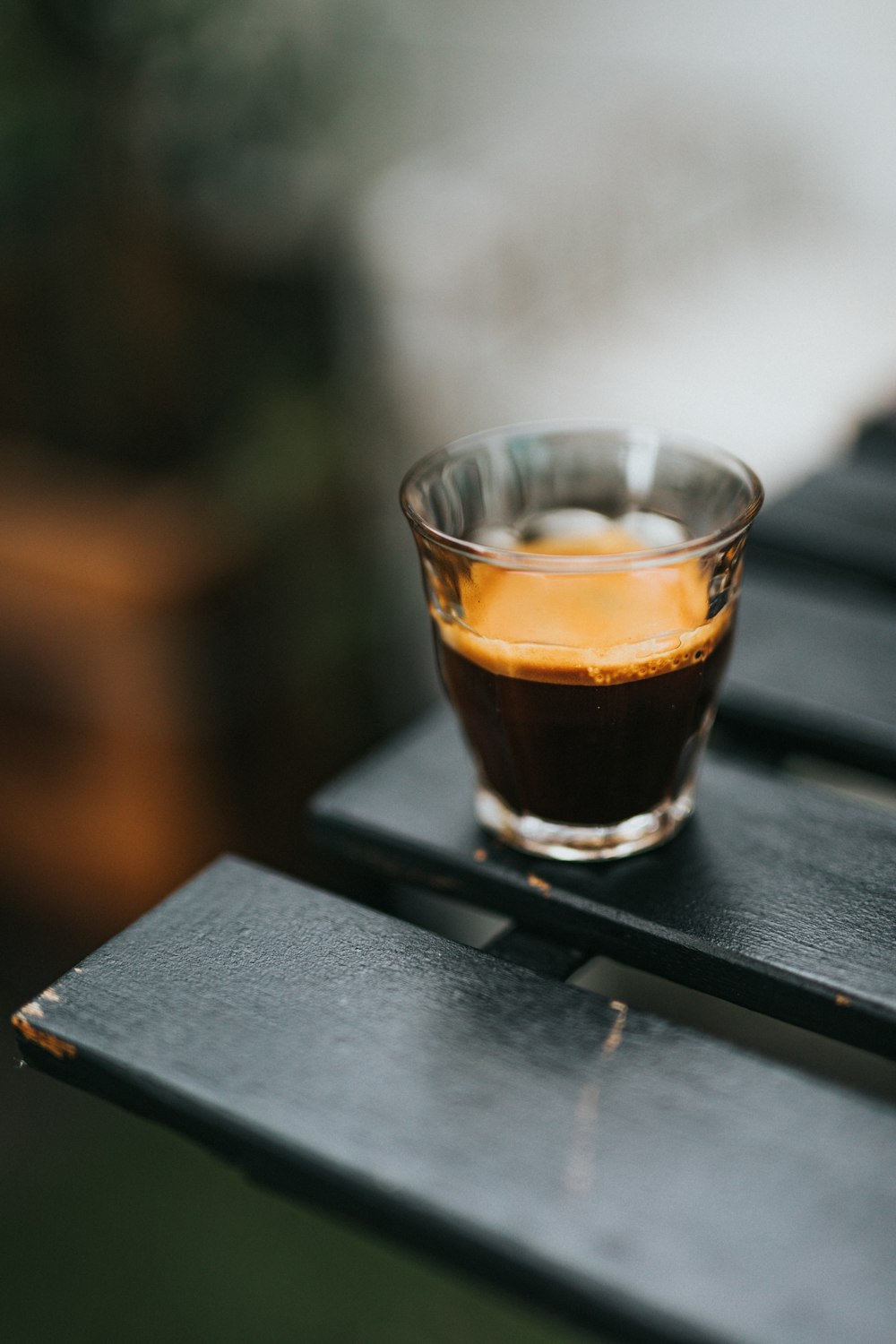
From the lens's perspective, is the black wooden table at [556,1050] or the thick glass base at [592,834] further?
the thick glass base at [592,834]

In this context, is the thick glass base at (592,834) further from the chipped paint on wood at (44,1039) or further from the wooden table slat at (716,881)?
the chipped paint on wood at (44,1039)

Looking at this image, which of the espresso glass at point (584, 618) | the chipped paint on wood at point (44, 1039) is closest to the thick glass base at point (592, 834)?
the espresso glass at point (584, 618)

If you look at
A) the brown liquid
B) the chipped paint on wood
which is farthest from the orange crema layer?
the chipped paint on wood

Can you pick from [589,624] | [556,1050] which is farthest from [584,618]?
[556,1050]

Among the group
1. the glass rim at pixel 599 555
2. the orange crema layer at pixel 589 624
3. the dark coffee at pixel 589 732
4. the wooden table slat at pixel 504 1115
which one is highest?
the glass rim at pixel 599 555

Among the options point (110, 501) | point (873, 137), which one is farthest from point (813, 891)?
point (110, 501)

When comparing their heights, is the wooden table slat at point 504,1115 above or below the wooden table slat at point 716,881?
above

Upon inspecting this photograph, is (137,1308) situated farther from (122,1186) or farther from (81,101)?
(81,101)

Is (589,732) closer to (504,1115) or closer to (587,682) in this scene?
(587,682)
